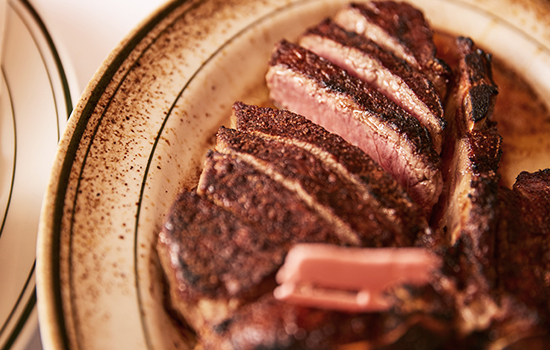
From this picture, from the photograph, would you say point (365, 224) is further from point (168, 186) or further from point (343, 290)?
point (168, 186)

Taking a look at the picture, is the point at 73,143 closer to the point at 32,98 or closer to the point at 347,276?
the point at 32,98

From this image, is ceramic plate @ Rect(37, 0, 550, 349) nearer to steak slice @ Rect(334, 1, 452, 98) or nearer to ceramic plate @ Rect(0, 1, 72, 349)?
steak slice @ Rect(334, 1, 452, 98)

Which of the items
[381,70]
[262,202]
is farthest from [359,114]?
[262,202]

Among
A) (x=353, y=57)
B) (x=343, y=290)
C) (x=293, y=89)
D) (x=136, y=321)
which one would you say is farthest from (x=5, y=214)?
(x=353, y=57)

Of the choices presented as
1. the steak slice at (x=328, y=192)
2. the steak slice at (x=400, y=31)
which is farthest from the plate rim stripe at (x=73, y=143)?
the steak slice at (x=400, y=31)

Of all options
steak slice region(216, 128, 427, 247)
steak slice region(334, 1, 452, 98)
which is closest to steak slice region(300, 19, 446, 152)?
steak slice region(334, 1, 452, 98)

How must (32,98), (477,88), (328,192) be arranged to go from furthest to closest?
1. (32,98)
2. (477,88)
3. (328,192)
